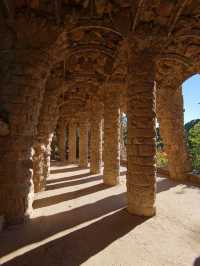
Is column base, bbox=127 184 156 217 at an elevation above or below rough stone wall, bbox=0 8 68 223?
below

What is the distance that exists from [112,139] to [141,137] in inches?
153

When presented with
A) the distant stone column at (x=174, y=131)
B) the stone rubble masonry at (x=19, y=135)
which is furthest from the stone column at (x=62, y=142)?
the stone rubble masonry at (x=19, y=135)

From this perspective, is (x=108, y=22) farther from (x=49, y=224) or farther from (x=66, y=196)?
(x=66, y=196)

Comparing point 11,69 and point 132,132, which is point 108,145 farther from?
point 11,69

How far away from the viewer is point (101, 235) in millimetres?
4660

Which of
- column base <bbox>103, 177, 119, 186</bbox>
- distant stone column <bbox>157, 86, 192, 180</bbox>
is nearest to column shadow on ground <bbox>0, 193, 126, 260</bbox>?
column base <bbox>103, 177, 119, 186</bbox>

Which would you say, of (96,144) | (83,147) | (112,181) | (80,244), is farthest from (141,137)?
(83,147)

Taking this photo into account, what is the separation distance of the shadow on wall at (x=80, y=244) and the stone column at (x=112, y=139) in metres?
4.22

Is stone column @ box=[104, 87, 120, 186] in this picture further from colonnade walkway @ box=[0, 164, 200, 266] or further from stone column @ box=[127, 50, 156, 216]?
stone column @ box=[127, 50, 156, 216]

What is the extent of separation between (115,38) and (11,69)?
137 inches

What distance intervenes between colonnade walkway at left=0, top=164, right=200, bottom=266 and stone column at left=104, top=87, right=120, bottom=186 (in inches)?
94.1

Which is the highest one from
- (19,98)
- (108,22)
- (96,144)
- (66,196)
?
(108,22)

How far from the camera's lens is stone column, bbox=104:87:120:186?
9.85 meters

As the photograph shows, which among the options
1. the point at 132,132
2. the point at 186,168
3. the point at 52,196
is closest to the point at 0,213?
the point at 52,196
